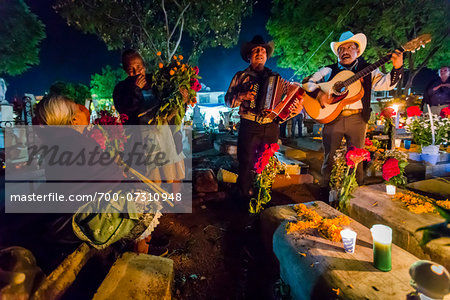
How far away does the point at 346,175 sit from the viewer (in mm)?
3445

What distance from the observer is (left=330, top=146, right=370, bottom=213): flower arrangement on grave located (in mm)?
3143

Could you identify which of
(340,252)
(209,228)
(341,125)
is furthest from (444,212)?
(341,125)

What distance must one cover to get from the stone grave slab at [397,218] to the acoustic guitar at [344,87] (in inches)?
61.5

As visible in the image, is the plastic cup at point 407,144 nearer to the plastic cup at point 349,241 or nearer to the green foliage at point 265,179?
the green foliage at point 265,179

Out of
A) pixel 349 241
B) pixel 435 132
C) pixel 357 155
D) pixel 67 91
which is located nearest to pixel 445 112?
pixel 435 132

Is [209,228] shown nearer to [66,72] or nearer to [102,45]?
[102,45]

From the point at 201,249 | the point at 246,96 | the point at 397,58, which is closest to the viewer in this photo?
the point at 201,249

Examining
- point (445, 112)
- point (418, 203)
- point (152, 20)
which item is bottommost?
point (418, 203)

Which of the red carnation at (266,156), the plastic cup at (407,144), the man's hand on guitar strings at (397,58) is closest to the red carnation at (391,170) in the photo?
the red carnation at (266,156)

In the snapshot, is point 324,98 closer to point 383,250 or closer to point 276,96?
point 276,96

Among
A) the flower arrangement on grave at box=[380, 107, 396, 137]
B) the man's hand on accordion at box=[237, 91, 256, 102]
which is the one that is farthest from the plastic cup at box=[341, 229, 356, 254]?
the flower arrangement on grave at box=[380, 107, 396, 137]

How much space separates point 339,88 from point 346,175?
177 cm

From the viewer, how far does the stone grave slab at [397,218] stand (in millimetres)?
2211

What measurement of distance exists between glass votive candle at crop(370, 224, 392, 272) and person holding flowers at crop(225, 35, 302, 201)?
7.67 feet
